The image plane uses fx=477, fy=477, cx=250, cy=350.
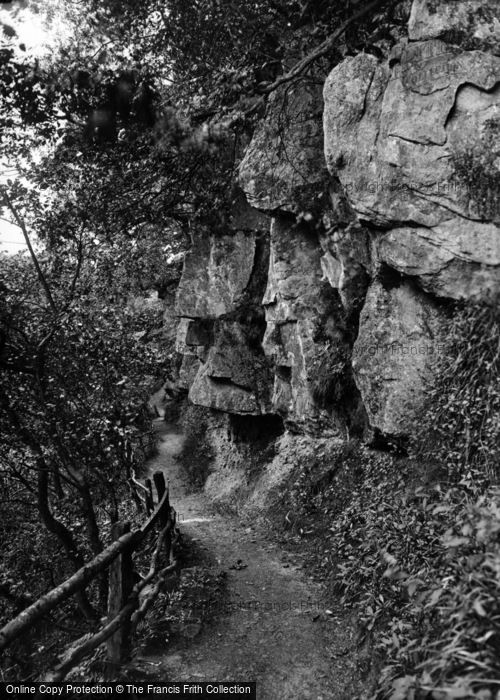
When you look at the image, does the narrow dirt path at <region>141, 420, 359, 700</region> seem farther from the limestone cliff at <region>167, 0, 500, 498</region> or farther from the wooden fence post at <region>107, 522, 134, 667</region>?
the limestone cliff at <region>167, 0, 500, 498</region>

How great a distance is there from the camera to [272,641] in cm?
589

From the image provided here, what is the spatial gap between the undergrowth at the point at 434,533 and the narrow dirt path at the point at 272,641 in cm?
45

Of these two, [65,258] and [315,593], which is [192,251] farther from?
[315,593]

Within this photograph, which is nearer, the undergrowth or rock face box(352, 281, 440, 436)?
the undergrowth

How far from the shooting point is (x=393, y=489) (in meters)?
7.35

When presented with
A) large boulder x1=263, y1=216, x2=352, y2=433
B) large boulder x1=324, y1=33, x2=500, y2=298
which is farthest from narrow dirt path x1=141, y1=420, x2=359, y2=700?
large boulder x1=324, y1=33, x2=500, y2=298

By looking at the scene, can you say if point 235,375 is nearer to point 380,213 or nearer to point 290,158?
point 290,158

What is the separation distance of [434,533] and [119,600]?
3449 millimetres

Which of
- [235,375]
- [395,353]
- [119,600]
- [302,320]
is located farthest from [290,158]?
[119,600]

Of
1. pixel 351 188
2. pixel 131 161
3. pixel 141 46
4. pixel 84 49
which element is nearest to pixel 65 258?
pixel 131 161

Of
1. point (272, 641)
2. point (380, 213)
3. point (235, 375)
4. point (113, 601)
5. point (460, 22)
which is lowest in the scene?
point (272, 641)

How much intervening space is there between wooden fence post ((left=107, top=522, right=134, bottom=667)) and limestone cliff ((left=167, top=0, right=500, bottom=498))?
15.0 ft

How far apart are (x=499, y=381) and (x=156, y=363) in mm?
5832

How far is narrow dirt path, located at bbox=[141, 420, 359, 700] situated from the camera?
511 centimetres
